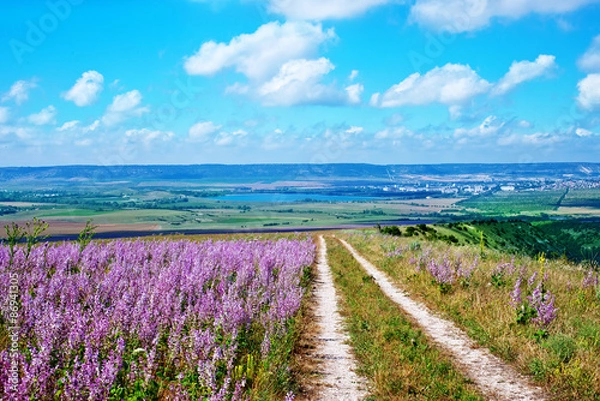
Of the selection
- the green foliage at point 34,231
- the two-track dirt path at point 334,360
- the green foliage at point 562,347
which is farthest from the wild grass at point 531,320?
the green foliage at point 34,231

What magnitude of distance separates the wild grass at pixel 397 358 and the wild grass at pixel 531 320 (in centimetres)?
127

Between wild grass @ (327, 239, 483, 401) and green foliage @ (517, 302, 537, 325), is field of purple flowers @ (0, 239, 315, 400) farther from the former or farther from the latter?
green foliage @ (517, 302, 537, 325)

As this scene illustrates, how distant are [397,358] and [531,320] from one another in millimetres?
3789

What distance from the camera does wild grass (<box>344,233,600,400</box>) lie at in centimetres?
784

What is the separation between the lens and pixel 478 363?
9.05 m

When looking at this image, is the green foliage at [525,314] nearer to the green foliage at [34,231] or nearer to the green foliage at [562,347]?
the green foliage at [562,347]

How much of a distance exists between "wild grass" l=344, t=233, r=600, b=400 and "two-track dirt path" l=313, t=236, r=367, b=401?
288 centimetres

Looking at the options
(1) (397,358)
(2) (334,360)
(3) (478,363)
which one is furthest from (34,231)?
(3) (478,363)

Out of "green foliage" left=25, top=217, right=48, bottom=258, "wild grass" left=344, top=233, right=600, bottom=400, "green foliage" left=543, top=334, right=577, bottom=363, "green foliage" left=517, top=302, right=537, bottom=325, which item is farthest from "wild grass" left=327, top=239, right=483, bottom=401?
"green foliage" left=25, top=217, right=48, bottom=258

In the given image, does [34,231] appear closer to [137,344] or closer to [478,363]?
[137,344]

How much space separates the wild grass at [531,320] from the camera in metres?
7.84

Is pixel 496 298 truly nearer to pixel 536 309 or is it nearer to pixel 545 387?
pixel 536 309

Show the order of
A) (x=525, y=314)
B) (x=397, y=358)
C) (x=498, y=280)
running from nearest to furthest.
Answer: (x=397, y=358)
(x=525, y=314)
(x=498, y=280)

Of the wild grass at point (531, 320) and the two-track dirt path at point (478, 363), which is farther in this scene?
the wild grass at point (531, 320)
